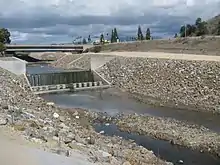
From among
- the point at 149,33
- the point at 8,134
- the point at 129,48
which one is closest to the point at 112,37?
the point at 149,33

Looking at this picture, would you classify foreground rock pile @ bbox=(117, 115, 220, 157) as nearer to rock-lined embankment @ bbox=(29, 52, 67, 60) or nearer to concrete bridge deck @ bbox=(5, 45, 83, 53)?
concrete bridge deck @ bbox=(5, 45, 83, 53)

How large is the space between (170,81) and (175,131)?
16416mm

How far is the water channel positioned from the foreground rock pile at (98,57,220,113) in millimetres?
1861

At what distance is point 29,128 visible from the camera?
15359 millimetres

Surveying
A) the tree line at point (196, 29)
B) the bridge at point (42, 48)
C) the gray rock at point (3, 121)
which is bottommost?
the gray rock at point (3, 121)

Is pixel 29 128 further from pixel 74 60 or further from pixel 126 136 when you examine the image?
pixel 74 60

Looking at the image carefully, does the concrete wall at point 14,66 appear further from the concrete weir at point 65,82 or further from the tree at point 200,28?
the tree at point 200,28

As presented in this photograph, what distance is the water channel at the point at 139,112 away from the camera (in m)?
18.1

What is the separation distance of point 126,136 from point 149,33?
84734mm

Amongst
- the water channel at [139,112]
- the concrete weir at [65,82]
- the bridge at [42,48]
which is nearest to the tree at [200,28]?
the bridge at [42,48]

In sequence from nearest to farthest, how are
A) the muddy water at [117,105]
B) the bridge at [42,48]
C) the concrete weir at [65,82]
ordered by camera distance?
the muddy water at [117,105] < the concrete weir at [65,82] < the bridge at [42,48]

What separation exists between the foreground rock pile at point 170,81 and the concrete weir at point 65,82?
1612 mm

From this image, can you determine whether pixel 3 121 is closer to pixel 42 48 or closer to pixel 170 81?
pixel 170 81

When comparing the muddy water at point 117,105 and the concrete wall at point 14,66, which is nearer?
the muddy water at point 117,105
